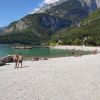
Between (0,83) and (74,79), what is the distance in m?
6.43

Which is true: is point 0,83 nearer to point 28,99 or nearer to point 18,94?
point 18,94

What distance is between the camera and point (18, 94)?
19312 mm

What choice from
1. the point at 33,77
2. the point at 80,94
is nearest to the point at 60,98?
the point at 80,94

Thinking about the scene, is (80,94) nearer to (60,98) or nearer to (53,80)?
(60,98)

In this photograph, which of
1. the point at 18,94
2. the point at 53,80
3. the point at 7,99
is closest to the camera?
the point at 7,99

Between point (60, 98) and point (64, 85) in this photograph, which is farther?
point (64, 85)

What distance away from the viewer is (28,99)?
1803cm

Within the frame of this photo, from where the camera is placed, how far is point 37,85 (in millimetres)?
22656

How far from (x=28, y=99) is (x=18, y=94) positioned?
4.90 feet

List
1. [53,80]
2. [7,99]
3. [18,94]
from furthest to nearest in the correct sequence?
[53,80] → [18,94] → [7,99]

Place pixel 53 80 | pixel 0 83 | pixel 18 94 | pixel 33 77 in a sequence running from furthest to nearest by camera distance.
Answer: pixel 33 77
pixel 53 80
pixel 0 83
pixel 18 94

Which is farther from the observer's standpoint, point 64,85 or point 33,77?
point 33,77

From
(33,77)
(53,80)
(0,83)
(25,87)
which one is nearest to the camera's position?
(25,87)

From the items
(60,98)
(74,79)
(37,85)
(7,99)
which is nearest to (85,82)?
(74,79)
